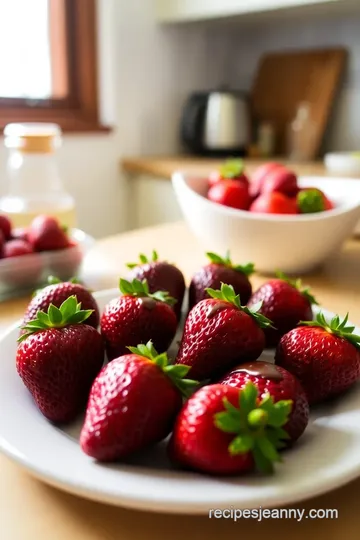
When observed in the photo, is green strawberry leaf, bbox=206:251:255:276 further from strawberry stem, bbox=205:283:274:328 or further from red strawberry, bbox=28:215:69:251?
red strawberry, bbox=28:215:69:251

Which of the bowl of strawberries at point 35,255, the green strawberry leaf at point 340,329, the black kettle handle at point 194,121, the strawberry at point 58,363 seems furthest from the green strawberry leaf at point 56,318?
the black kettle handle at point 194,121

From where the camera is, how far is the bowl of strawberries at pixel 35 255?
87 centimetres

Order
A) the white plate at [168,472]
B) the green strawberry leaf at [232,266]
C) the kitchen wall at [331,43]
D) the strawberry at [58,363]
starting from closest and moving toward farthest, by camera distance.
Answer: the white plate at [168,472] < the strawberry at [58,363] < the green strawberry leaf at [232,266] < the kitchen wall at [331,43]

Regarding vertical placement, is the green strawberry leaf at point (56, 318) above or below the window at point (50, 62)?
below

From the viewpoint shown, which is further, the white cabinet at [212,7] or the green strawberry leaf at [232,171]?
the white cabinet at [212,7]

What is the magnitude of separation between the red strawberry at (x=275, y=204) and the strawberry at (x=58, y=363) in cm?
54

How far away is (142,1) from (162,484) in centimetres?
225

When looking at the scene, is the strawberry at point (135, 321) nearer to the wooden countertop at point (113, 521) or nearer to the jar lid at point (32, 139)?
the wooden countertop at point (113, 521)

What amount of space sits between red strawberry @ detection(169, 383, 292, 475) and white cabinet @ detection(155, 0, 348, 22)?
6.01ft

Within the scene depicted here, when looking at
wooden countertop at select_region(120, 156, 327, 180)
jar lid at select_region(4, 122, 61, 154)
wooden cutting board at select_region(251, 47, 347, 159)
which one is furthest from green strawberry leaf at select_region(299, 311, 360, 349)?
wooden cutting board at select_region(251, 47, 347, 159)

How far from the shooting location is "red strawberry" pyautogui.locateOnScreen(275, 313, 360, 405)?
20.1 inches

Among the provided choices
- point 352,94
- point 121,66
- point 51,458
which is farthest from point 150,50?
point 51,458

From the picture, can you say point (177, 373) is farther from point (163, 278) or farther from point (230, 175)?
point (230, 175)

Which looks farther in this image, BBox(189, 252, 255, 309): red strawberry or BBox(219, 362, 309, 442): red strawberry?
BBox(189, 252, 255, 309): red strawberry
